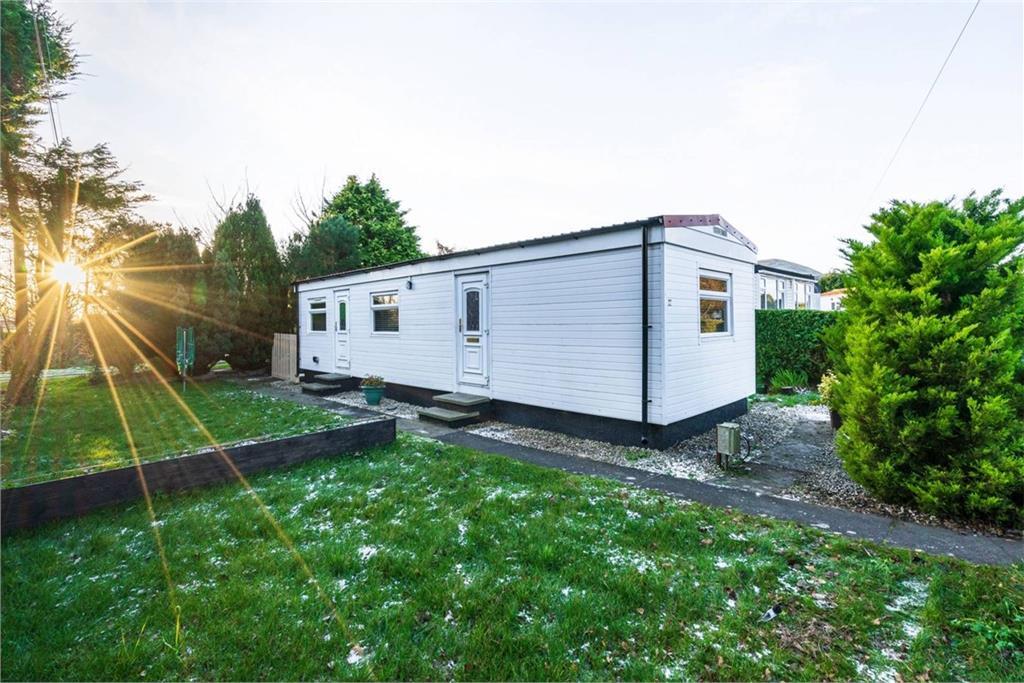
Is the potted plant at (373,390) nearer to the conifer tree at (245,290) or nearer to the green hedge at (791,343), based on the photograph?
the conifer tree at (245,290)

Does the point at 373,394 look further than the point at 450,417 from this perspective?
Yes

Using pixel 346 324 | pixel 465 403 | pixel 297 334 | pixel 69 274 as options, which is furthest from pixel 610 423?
pixel 69 274

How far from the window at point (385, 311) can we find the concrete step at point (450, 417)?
10.4 ft

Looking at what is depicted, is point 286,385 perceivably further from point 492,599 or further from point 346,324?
point 492,599

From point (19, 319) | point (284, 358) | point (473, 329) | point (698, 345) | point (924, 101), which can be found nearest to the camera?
point (924, 101)

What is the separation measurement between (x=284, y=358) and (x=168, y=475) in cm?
1063

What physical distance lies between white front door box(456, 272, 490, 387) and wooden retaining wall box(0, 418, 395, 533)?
2.51 m

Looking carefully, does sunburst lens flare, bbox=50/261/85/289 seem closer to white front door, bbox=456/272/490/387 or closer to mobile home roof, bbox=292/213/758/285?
white front door, bbox=456/272/490/387

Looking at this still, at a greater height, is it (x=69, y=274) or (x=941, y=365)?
(x=69, y=274)

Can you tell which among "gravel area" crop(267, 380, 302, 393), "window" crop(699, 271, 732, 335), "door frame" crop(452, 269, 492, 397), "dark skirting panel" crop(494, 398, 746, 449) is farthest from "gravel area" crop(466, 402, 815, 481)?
"gravel area" crop(267, 380, 302, 393)

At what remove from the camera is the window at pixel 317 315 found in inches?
513

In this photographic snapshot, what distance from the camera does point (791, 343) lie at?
37.0 feet

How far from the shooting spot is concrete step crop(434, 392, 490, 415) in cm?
805

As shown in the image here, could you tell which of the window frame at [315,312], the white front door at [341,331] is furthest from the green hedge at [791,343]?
the window frame at [315,312]
